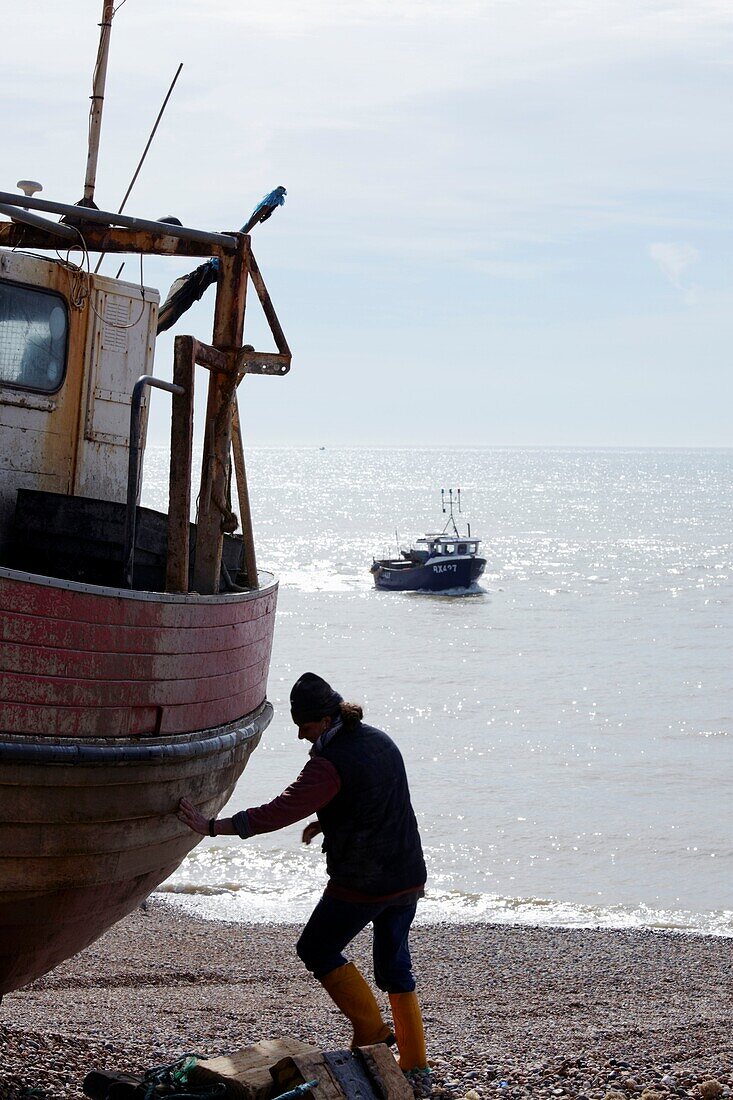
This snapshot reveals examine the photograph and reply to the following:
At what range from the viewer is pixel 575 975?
34.0ft

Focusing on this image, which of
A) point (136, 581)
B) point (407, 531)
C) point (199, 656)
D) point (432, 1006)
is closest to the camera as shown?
point (199, 656)

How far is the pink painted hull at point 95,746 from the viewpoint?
A: 4.74 m

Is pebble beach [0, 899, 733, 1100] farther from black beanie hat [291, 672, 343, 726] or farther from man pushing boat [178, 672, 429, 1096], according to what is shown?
black beanie hat [291, 672, 343, 726]

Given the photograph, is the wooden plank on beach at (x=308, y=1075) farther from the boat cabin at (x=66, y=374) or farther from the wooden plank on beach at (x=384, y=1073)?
the boat cabin at (x=66, y=374)

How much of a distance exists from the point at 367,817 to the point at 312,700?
529mm

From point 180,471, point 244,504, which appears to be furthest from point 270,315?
point 180,471

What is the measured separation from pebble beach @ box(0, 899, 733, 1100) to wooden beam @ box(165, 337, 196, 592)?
2291 mm

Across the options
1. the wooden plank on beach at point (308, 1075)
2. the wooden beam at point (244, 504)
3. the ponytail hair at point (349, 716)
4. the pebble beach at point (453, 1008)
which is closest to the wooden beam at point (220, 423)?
the wooden beam at point (244, 504)

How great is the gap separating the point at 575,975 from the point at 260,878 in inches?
174

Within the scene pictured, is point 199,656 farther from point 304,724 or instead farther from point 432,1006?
point 432,1006

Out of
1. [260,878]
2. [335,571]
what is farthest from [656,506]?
[260,878]

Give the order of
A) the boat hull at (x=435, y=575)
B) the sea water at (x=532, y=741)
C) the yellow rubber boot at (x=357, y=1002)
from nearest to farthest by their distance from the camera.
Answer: the yellow rubber boot at (x=357, y=1002) < the sea water at (x=532, y=741) < the boat hull at (x=435, y=575)

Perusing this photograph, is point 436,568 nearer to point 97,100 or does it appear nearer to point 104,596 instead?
point 97,100

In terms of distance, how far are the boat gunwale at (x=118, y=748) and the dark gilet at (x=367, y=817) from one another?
66 cm
